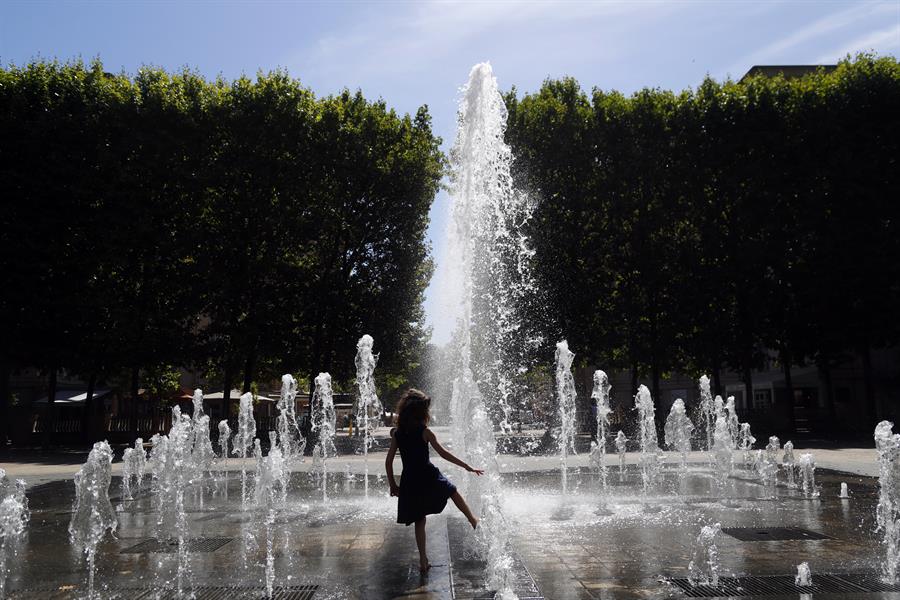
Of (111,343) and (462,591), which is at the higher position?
(111,343)

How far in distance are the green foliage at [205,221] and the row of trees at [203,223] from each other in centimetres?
6

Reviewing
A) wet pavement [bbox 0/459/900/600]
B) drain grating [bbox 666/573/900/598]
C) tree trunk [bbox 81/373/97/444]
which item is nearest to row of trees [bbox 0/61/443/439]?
tree trunk [bbox 81/373/97/444]

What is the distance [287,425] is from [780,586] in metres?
19.8

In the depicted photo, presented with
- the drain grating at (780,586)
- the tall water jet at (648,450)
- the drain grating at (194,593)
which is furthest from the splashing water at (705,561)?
the tall water jet at (648,450)

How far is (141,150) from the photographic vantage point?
27141mm

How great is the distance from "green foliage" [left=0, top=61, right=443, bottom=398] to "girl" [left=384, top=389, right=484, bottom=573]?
75.0ft

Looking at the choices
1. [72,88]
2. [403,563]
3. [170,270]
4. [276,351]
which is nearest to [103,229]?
[170,270]

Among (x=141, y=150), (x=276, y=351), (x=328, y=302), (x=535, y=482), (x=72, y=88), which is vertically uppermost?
(x=72, y=88)

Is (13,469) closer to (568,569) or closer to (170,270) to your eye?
(170,270)

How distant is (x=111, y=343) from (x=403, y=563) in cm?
2369

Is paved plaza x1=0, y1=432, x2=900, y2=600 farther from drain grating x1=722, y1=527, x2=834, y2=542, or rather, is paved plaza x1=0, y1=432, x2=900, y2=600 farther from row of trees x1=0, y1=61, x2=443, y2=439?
row of trees x1=0, y1=61, x2=443, y2=439

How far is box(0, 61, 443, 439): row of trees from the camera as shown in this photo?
85.8 feet

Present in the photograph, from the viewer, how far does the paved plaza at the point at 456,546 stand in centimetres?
602

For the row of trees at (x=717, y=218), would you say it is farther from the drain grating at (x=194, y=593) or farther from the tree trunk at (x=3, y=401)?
the drain grating at (x=194, y=593)
